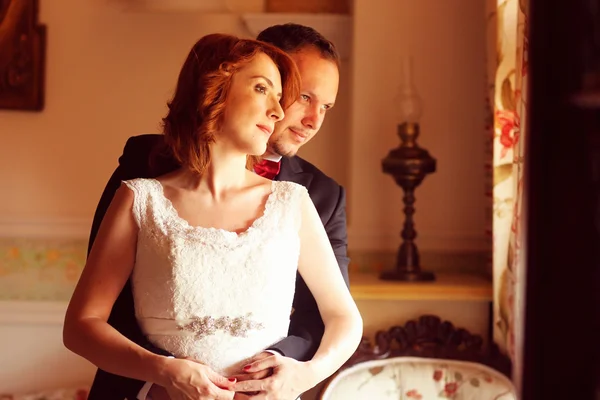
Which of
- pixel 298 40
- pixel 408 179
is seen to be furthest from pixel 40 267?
pixel 298 40

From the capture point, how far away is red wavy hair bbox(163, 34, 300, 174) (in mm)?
1312

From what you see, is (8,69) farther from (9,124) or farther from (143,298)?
(143,298)

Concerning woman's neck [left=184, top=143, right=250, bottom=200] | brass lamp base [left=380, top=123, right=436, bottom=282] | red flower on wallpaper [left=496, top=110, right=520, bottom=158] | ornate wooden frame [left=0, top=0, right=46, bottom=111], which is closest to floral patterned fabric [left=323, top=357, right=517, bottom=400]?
brass lamp base [left=380, top=123, right=436, bottom=282]

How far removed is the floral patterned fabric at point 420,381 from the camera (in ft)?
7.34

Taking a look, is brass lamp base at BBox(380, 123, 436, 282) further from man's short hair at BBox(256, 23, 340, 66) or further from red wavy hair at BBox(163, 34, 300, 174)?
red wavy hair at BBox(163, 34, 300, 174)

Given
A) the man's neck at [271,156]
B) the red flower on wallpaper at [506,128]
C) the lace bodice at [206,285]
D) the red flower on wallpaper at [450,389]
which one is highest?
the red flower on wallpaper at [506,128]

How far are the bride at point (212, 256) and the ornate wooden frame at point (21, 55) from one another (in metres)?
1.54

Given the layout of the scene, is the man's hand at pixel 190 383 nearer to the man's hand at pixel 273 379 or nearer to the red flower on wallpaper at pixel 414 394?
the man's hand at pixel 273 379

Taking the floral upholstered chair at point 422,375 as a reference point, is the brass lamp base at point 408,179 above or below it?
above

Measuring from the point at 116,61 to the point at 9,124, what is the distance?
420mm

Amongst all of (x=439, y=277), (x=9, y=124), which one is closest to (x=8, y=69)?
(x=9, y=124)

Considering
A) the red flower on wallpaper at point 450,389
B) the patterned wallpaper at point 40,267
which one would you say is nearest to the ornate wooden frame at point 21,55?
the patterned wallpaper at point 40,267

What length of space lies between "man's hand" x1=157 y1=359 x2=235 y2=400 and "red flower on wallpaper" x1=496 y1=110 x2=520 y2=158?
1331mm

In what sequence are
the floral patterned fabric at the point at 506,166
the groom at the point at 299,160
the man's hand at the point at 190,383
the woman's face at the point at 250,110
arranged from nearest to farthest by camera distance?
the man's hand at the point at 190,383
the woman's face at the point at 250,110
the groom at the point at 299,160
the floral patterned fabric at the point at 506,166
